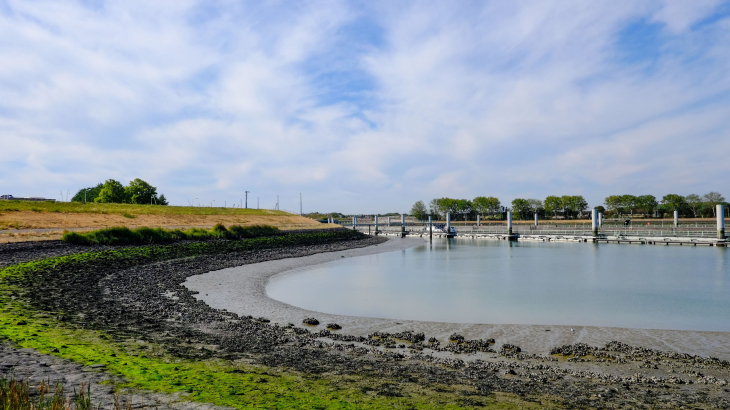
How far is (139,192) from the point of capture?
107312 mm

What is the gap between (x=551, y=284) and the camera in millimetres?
26906

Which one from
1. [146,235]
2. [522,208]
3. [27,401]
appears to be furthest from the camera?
[522,208]

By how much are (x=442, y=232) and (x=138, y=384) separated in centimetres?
8837

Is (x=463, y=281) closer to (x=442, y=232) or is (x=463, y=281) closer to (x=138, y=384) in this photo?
(x=138, y=384)

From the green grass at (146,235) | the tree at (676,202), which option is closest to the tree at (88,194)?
the green grass at (146,235)

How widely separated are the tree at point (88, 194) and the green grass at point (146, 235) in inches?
3558

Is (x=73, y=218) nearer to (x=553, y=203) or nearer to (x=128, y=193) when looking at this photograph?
(x=128, y=193)

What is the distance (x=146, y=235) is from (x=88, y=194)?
103123mm

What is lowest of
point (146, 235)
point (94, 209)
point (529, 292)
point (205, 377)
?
point (529, 292)

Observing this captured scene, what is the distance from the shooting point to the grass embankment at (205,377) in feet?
23.0

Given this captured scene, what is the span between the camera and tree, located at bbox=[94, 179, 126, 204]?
327 ft

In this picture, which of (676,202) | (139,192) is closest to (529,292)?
(139,192)

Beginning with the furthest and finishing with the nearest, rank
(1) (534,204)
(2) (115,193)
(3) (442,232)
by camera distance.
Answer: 1. (1) (534,204)
2. (2) (115,193)
3. (3) (442,232)

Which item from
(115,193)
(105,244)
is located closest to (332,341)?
(105,244)
